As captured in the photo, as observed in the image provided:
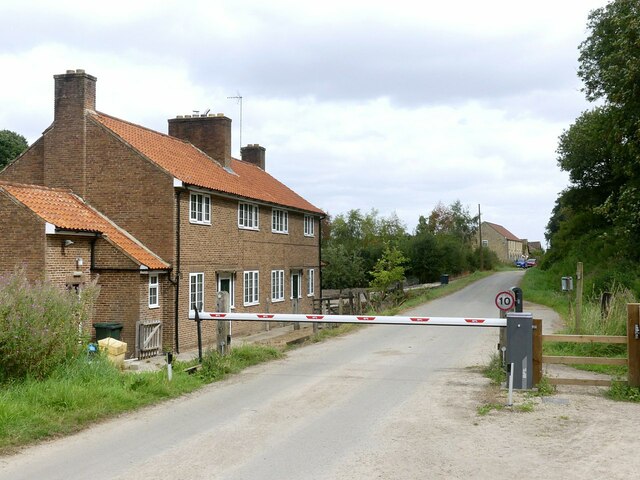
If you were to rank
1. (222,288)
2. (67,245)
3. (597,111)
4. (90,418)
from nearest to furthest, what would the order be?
(90,418), (67,245), (222,288), (597,111)

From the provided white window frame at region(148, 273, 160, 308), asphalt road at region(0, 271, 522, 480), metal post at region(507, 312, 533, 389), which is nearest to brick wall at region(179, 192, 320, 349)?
white window frame at region(148, 273, 160, 308)

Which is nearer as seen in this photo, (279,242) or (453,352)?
(453,352)

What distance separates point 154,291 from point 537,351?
42.0ft

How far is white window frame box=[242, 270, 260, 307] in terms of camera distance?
25.9m

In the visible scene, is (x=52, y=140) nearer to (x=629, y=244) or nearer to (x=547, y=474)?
(x=547, y=474)

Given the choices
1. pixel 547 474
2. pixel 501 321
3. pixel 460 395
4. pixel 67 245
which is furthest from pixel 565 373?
pixel 67 245

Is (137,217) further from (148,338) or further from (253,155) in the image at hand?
(253,155)

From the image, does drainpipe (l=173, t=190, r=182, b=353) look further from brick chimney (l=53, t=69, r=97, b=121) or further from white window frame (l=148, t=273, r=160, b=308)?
brick chimney (l=53, t=69, r=97, b=121)

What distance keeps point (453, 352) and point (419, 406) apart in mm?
6806

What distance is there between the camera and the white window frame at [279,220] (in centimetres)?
2908

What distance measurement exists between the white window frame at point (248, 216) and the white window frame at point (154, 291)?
5.67 metres

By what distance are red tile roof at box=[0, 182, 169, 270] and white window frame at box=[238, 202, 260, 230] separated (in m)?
5.43

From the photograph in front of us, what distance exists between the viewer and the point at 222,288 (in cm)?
2444

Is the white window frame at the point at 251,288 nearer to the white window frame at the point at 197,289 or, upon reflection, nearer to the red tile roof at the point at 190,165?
the red tile roof at the point at 190,165
